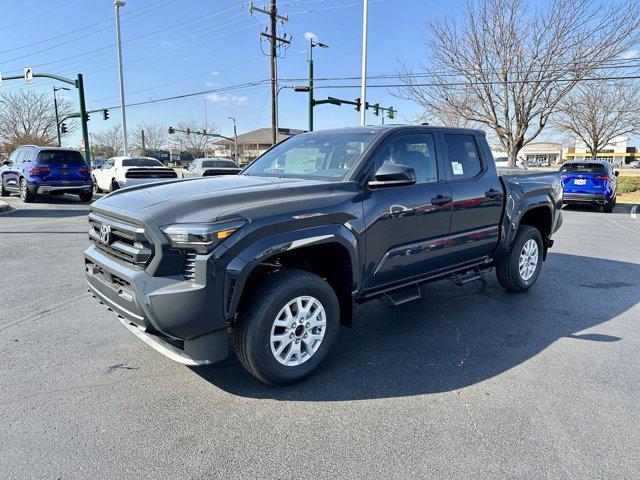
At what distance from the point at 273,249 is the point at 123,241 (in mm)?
1074

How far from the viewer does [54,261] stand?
22.5 feet

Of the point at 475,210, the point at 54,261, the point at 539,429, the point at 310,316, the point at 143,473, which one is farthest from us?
the point at 54,261

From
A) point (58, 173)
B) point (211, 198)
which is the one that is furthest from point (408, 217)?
point (58, 173)

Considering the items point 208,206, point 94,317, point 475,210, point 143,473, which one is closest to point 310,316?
point 208,206

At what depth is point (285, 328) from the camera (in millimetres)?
3111

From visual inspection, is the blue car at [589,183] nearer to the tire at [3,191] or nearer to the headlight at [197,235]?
the headlight at [197,235]

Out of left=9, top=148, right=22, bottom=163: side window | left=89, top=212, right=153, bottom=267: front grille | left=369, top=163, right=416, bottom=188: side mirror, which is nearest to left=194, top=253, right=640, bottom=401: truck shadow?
left=89, top=212, right=153, bottom=267: front grille

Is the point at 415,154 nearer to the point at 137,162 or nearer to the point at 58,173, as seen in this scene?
the point at 58,173

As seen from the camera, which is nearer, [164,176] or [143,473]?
[143,473]

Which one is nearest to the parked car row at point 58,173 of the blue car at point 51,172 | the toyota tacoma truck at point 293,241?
the blue car at point 51,172

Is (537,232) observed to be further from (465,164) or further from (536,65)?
(536,65)

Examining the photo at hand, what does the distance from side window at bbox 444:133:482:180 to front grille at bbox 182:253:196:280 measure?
271 centimetres

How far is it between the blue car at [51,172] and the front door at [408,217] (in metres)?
13.3

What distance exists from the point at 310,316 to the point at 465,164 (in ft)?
8.09
